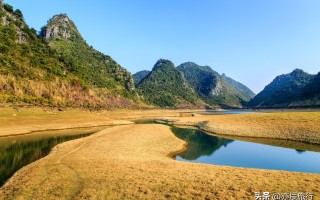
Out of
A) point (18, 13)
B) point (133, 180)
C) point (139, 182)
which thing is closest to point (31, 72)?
point (18, 13)

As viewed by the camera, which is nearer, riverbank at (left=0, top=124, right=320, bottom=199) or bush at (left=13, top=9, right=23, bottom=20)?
riverbank at (left=0, top=124, right=320, bottom=199)

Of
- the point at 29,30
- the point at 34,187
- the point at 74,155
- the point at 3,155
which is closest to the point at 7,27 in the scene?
the point at 29,30

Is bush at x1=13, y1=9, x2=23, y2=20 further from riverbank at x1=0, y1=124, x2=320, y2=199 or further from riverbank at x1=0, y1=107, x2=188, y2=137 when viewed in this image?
riverbank at x1=0, y1=124, x2=320, y2=199

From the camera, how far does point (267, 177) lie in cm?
1872

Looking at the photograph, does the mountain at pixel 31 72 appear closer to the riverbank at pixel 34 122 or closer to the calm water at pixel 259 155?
the riverbank at pixel 34 122

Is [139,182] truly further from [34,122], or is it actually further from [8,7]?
[8,7]

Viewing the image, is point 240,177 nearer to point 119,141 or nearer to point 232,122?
point 119,141

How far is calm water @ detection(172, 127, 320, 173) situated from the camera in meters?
29.5

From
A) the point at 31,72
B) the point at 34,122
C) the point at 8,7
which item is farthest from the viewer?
the point at 8,7

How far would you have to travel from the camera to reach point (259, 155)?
35.8m

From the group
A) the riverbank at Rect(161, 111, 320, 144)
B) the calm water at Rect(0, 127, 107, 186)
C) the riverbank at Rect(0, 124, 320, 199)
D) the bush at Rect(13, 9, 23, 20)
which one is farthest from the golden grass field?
the bush at Rect(13, 9, 23, 20)

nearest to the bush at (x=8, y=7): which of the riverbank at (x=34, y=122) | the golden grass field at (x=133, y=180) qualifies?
the riverbank at (x=34, y=122)

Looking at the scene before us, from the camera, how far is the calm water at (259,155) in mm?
29478

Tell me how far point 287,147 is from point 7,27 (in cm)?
14039
